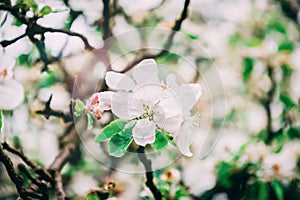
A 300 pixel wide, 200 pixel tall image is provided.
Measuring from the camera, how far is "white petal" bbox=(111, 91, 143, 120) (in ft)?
1.98

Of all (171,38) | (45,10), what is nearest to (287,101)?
(171,38)

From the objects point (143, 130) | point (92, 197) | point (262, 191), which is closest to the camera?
point (143, 130)

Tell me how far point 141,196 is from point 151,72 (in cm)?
28

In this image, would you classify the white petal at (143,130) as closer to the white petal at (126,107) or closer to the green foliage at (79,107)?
the white petal at (126,107)

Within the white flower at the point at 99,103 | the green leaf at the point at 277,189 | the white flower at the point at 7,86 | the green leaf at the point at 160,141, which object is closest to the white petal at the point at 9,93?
the white flower at the point at 7,86

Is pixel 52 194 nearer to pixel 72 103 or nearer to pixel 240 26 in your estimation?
pixel 72 103

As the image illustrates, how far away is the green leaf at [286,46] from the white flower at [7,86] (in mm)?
541

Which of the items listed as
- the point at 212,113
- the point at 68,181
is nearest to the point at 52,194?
the point at 68,181

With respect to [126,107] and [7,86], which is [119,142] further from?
[7,86]

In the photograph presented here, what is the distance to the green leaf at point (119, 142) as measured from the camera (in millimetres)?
608

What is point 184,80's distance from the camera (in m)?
0.74

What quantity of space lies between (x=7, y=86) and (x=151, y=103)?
23 cm

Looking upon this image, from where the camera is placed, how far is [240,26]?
97 centimetres

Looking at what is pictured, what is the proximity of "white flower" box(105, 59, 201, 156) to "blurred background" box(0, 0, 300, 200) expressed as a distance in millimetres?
64
